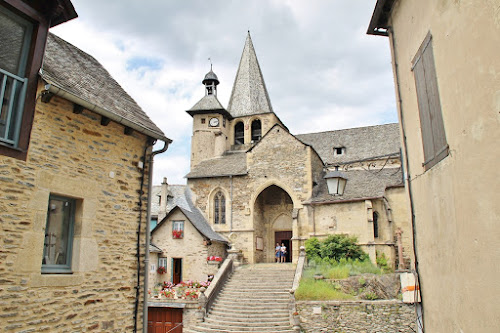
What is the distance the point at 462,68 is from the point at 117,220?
622 centimetres

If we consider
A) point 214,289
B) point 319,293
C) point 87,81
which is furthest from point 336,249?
Answer: point 87,81

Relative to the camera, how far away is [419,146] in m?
6.30

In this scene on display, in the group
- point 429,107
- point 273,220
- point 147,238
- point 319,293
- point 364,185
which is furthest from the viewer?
point 273,220

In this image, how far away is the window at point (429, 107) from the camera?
17.7 ft

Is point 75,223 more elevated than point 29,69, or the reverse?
point 29,69

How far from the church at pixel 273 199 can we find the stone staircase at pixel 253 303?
6.16 ft

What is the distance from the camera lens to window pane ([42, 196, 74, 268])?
6783 mm

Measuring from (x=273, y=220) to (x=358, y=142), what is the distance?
846 centimetres

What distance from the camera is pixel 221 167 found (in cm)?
2742

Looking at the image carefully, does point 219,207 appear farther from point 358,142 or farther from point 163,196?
point 358,142

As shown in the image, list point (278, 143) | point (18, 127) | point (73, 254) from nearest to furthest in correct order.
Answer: point (18, 127)
point (73, 254)
point (278, 143)

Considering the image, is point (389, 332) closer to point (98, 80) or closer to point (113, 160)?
point (113, 160)

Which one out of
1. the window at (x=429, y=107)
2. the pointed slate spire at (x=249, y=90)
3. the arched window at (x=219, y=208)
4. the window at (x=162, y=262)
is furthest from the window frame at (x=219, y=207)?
the window at (x=429, y=107)

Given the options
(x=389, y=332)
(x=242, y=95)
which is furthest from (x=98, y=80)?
(x=242, y=95)
